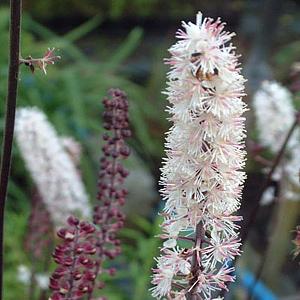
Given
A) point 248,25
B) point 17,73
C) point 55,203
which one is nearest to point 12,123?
point 17,73

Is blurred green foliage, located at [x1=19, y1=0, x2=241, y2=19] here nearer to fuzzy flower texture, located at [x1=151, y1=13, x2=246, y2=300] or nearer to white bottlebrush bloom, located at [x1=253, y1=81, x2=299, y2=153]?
white bottlebrush bloom, located at [x1=253, y1=81, x2=299, y2=153]

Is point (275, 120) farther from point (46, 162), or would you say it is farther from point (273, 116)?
point (46, 162)

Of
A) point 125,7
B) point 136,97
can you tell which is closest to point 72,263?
point 136,97

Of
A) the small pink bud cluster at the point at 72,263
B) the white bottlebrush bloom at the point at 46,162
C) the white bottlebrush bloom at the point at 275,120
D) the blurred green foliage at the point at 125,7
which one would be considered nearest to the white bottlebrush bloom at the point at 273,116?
the white bottlebrush bloom at the point at 275,120

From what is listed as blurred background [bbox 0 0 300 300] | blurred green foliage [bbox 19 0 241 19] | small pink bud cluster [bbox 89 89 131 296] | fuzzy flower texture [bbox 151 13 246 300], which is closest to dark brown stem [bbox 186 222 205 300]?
fuzzy flower texture [bbox 151 13 246 300]

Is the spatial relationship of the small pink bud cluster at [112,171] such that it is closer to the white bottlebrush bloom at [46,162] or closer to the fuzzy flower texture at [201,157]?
the fuzzy flower texture at [201,157]

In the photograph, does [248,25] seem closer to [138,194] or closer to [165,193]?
[138,194]
